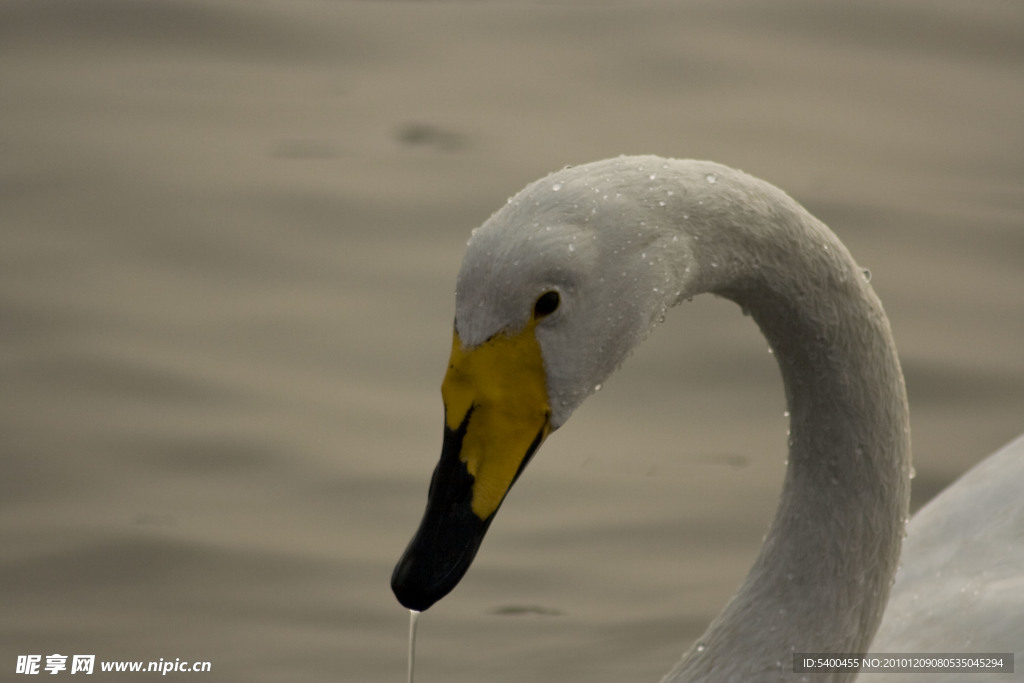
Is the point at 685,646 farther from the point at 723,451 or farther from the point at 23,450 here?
the point at 23,450

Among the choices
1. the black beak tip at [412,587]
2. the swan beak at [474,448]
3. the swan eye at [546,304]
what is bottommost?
the black beak tip at [412,587]

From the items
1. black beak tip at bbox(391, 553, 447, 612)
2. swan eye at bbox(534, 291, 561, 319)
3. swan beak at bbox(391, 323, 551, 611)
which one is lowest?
black beak tip at bbox(391, 553, 447, 612)

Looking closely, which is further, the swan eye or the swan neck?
the swan neck

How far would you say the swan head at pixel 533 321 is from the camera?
2.67 m

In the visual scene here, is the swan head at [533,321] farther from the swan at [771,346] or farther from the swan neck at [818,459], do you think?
the swan neck at [818,459]

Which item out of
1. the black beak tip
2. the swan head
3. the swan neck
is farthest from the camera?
the swan neck

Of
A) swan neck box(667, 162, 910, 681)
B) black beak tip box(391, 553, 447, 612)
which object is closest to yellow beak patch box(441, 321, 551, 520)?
black beak tip box(391, 553, 447, 612)

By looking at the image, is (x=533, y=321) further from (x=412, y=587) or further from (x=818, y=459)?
(x=818, y=459)

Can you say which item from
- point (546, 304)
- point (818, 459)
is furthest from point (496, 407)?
point (818, 459)

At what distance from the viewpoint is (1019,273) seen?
6875 mm

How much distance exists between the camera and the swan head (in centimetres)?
267

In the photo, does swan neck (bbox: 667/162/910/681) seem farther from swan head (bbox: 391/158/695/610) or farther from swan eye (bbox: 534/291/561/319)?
swan eye (bbox: 534/291/561/319)

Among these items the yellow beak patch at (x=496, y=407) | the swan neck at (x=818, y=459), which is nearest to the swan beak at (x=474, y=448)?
the yellow beak patch at (x=496, y=407)

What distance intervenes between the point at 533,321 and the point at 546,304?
0.13 feet
